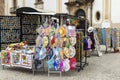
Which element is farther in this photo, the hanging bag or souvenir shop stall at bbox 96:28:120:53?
souvenir shop stall at bbox 96:28:120:53

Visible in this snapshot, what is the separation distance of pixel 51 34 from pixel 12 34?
507 centimetres

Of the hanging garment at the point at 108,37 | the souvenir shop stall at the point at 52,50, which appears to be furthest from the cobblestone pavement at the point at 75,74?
the hanging garment at the point at 108,37

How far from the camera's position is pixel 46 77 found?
31.2 feet

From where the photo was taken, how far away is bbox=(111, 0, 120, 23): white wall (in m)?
22.1

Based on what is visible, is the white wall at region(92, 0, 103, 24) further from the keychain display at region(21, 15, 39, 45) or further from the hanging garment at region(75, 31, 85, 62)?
the hanging garment at region(75, 31, 85, 62)

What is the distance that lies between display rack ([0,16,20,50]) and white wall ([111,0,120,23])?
9.69 metres

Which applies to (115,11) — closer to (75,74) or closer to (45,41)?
(75,74)

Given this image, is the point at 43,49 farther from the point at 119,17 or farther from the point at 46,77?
the point at 119,17

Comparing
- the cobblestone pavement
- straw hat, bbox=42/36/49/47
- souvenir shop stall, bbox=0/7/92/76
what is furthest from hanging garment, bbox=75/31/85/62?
straw hat, bbox=42/36/49/47

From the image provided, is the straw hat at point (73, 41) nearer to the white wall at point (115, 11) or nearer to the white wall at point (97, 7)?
the white wall at point (115, 11)

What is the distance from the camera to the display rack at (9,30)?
1407cm

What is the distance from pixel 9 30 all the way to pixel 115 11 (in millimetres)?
10092

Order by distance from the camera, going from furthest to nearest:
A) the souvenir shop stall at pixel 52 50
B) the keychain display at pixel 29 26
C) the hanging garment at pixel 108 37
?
the hanging garment at pixel 108 37 → the keychain display at pixel 29 26 → the souvenir shop stall at pixel 52 50

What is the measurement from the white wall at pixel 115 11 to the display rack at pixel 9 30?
31.8 ft
